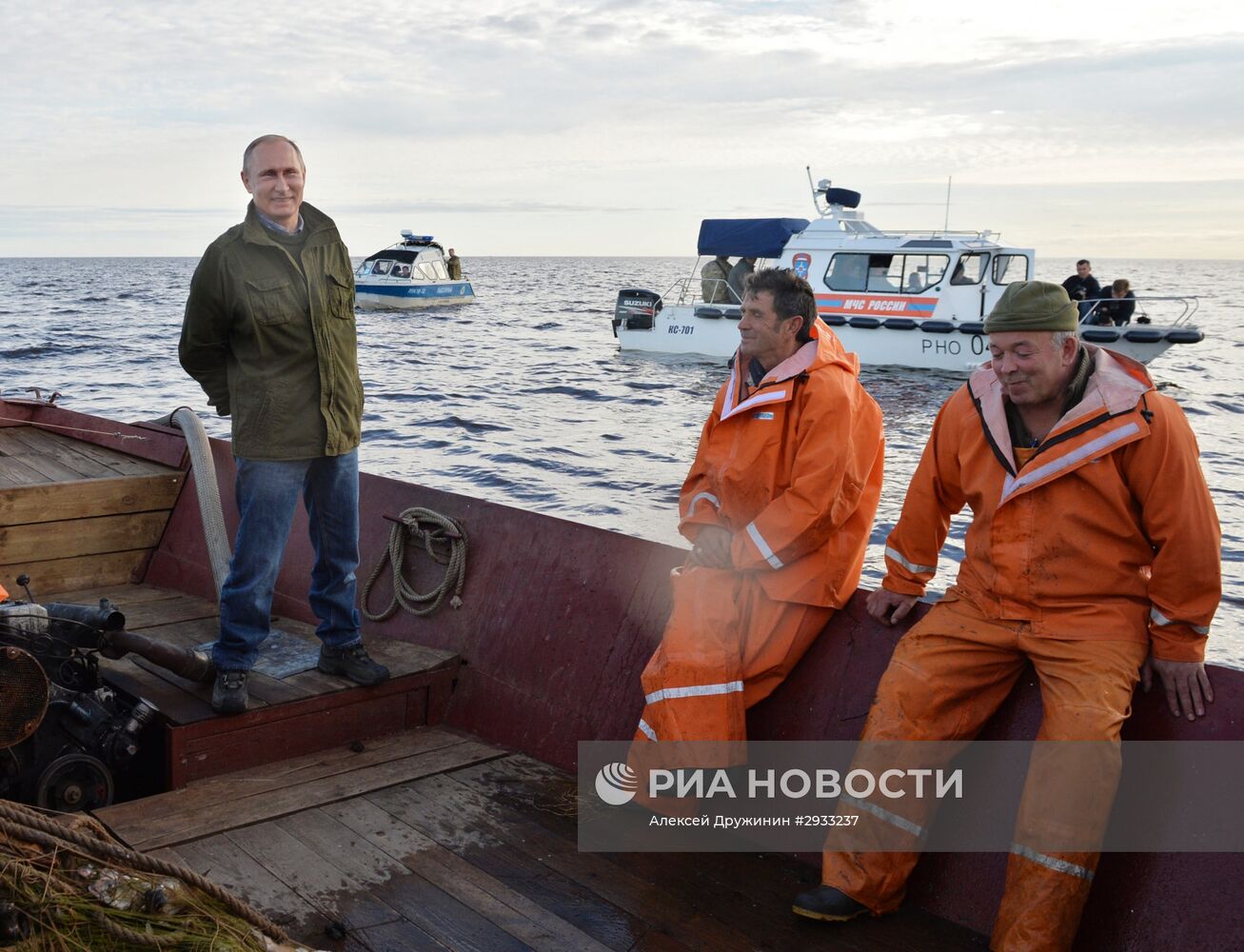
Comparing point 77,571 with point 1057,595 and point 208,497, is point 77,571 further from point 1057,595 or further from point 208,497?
point 1057,595

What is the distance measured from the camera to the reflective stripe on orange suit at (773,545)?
123 inches

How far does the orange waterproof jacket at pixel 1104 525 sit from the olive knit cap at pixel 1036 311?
16cm

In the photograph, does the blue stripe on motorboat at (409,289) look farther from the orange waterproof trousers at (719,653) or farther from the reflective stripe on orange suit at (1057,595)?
the reflective stripe on orange suit at (1057,595)

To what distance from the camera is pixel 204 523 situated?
4.62 m

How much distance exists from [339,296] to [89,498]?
234 cm

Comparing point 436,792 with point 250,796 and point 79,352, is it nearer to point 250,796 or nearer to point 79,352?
point 250,796

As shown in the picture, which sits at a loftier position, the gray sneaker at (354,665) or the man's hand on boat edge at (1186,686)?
the man's hand on boat edge at (1186,686)

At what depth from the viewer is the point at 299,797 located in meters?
3.36

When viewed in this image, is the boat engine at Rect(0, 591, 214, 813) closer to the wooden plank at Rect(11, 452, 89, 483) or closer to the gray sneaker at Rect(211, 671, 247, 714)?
the gray sneaker at Rect(211, 671, 247, 714)

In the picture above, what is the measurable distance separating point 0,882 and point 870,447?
7.88ft

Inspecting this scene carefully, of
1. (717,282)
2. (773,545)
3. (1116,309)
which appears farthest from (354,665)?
(717,282)

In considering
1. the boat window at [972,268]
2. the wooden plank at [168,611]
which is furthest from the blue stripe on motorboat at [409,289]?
the wooden plank at [168,611]

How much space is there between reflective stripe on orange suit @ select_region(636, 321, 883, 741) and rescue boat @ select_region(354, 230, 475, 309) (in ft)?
128

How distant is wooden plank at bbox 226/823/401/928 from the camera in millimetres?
2748
